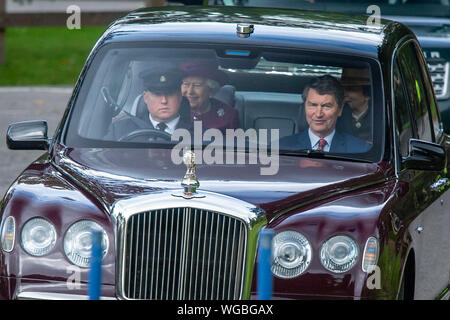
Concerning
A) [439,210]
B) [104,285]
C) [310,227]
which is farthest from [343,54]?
[104,285]

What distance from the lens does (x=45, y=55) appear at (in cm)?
2353

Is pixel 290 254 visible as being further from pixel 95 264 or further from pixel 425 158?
pixel 425 158

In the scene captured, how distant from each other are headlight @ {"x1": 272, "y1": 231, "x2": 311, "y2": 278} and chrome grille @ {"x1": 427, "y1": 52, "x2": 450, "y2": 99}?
667cm

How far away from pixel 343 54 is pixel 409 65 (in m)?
0.91

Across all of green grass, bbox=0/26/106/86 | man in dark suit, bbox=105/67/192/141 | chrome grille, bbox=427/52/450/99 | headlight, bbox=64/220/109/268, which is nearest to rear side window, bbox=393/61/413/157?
man in dark suit, bbox=105/67/192/141

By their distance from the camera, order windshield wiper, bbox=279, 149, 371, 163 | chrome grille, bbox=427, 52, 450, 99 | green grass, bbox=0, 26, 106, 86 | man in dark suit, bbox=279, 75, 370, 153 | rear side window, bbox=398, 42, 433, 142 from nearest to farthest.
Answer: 1. windshield wiper, bbox=279, 149, 371, 163
2. man in dark suit, bbox=279, 75, 370, 153
3. rear side window, bbox=398, 42, 433, 142
4. chrome grille, bbox=427, 52, 450, 99
5. green grass, bbox=0, 26, 106, 86

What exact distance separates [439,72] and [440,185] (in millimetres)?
4948

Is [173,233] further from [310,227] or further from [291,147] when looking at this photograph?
[291,147]

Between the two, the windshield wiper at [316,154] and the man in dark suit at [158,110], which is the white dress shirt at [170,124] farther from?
the windshield wiper at [316,154]

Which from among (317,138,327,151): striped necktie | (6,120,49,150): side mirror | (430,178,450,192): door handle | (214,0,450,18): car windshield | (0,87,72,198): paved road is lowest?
(0,87,72,198): paved road

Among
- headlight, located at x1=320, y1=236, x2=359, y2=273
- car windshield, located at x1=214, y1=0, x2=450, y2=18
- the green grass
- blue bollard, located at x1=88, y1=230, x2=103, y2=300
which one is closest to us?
blue bollard, located at x1=88, y1=230, x2=103, y2=300

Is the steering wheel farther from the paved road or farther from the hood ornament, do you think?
the paved road

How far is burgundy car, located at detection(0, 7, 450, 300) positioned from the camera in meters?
5.21
